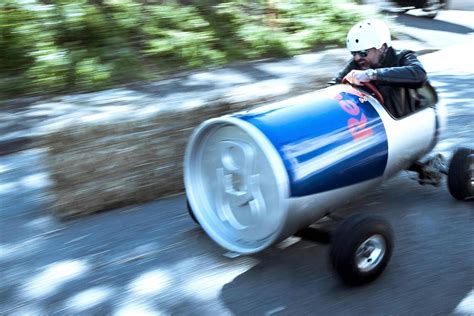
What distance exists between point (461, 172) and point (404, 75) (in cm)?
86

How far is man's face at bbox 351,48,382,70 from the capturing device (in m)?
4.29

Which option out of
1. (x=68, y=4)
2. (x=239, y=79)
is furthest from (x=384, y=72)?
(x=68, y=4)

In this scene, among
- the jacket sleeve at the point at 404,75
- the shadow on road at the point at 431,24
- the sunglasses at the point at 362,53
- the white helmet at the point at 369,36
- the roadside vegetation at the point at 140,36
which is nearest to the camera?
the jacket sleeve at the point at 404,75

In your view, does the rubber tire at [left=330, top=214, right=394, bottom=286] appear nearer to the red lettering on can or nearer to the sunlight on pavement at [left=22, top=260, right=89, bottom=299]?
the red lettering on can

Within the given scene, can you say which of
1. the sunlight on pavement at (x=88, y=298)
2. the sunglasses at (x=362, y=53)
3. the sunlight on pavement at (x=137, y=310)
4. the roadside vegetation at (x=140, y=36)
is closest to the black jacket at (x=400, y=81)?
the sunglasses at (x=362, y=53)

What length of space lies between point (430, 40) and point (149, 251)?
30.4 ft

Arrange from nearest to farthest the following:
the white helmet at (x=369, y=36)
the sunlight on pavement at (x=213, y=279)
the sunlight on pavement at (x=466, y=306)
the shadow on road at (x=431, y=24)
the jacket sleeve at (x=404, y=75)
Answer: the sunlight on pavement at (x=466, y=306) → the sunlight on pavement at (x=213, y=279) → the jacket sleeve at (x=404, y=75) → the white helmet at (x=369, y=36) → the shadow on road at (x=431, y=24)

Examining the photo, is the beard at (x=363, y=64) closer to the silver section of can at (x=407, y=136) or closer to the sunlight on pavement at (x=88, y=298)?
the silver section of can at (x=407, y=136)

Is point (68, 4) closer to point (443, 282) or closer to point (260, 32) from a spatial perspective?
point (260, 32)

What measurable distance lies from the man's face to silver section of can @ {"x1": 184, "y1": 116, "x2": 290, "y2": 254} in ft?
4.35

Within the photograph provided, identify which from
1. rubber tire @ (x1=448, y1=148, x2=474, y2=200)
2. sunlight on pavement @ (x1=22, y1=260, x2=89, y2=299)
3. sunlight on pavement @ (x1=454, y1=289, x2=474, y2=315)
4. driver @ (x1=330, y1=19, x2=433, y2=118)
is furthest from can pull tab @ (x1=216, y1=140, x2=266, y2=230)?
rubber tire @ (x1=448, y1=148, x2=474, y2=200)

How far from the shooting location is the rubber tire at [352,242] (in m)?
3.21

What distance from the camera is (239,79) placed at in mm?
8586

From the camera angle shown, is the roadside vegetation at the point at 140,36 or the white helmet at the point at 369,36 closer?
the white helmet at the point at 369,36
